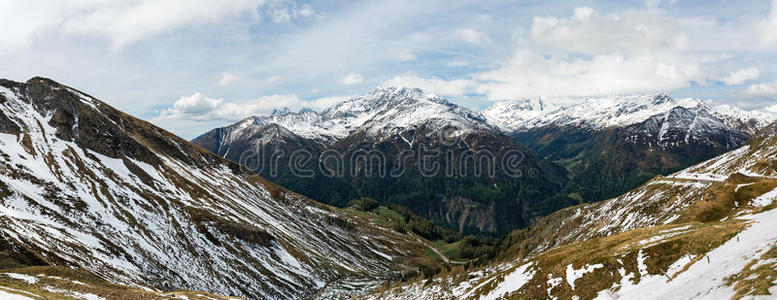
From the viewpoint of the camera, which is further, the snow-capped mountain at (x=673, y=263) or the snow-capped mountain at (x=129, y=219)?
the snow-capped mountain at (x=129, y=219)

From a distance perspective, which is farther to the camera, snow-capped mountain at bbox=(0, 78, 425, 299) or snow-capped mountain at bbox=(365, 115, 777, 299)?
snow-capped mountain at bbox=(0, 78, 425, 299)

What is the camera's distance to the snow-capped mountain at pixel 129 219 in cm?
10306

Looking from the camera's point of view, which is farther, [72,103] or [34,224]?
[72,103]

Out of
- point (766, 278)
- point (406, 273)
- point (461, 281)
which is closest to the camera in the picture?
point (766, 278)

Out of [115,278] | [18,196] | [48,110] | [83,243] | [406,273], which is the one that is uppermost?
[48,110]

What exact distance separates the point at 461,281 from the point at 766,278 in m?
62.3

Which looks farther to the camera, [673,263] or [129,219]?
[129,219]

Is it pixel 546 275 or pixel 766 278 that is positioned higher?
pixel 766 278

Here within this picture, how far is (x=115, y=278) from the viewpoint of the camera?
89.7 m

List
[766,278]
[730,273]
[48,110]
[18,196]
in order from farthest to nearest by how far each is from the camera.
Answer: [48,110] < [18,196] < [730,273] < [766,278]

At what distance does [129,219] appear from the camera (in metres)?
132

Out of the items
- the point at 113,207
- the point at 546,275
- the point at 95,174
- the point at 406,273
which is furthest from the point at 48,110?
the point at 546,275

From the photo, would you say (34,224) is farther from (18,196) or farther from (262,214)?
Result: (262,214)

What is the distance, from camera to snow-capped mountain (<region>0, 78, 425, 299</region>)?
103 metres
